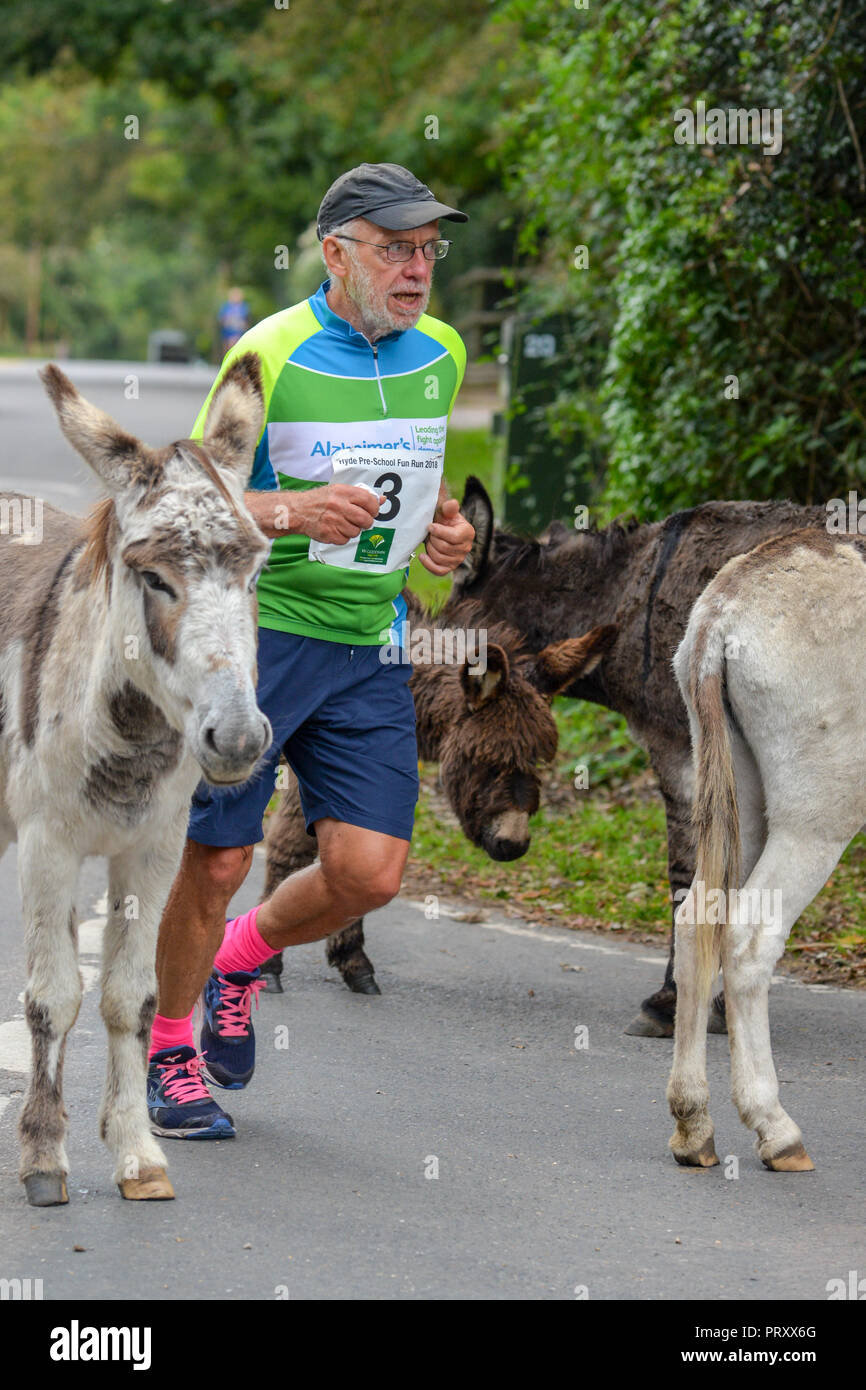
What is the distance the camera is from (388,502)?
14.8 feet

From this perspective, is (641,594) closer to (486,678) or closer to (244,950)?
(486,678)

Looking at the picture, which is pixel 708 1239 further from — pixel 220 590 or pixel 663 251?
pixel 663 251

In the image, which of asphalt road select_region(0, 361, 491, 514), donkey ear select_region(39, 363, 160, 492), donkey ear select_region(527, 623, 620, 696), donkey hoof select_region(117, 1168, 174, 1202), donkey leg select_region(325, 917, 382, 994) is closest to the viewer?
donkey ear select_region(39, 363, 160, 492)

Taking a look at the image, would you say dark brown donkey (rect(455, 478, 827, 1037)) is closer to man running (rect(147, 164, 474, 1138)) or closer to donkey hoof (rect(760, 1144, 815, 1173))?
donkey hoof (rect(760, 1144, 815, 1173))

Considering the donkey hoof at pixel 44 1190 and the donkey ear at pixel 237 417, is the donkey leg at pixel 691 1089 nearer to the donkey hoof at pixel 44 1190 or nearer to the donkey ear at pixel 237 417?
the donkey hoof at pixel 44 1190

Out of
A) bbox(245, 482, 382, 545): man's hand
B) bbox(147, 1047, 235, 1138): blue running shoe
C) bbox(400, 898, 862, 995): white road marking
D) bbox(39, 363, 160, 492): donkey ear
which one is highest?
bbox(39, 363, 160, 492): donkey ear

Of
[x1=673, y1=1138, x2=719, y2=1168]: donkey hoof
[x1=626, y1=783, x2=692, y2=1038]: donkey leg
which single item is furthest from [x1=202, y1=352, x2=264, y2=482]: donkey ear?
[x1=626, y1=783, x2=692, y2=1038]: donkey leg

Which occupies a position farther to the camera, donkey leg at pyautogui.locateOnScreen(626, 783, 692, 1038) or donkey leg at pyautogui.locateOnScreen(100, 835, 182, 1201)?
donkey leg at pyautogui.locateOnScreen(626, 783, 692, 1038)

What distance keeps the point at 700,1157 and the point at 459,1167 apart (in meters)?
0.65

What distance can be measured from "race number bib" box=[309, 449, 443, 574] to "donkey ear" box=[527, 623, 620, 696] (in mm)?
1365

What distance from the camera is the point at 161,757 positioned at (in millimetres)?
3943

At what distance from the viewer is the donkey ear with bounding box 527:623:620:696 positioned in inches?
231

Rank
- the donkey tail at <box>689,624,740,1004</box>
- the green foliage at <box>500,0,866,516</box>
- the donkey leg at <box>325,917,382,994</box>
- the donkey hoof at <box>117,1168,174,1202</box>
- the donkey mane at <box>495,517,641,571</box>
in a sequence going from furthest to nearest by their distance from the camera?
the green foliage at <box>500,0,866,516</box> < the donkey mane at <box>495,517,641,571</box> < the donkey leg at <box>325,917,382,994</box> < the donkey tail at <box>689,624,740,1004</box> < the donkey hoof at <box>117,1168,174,1202</box>
